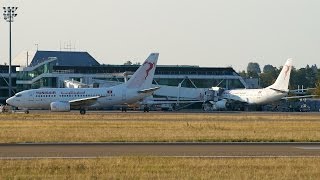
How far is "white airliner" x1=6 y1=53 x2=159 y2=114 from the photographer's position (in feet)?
307

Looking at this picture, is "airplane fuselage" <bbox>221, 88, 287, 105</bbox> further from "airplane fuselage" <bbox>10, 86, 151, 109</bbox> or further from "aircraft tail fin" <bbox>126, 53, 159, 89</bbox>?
"airplane fuselage" <bbox>10, 86, 151, 109</bbox>

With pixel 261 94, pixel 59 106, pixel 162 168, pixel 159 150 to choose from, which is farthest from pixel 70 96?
pixel 162 168

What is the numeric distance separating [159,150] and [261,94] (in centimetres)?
9257

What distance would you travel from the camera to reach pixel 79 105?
94.4m

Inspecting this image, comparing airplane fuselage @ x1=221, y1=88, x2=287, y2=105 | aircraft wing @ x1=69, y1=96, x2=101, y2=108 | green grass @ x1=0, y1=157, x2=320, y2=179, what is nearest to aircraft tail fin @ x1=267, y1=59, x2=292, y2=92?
airplane fuselage @ x1=221, y1=88, x2=287, y2=105

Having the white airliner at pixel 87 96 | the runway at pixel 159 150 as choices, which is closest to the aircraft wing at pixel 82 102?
the white airliner at pixel 87 96

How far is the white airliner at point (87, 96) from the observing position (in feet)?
307

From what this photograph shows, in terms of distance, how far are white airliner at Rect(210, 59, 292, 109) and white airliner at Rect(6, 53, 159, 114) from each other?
91.7 feet

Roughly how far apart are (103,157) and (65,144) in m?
7.99

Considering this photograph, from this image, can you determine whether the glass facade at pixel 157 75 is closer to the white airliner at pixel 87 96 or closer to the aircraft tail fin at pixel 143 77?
the white airliner at pixel 87 96

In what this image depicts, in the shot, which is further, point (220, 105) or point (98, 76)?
point (98, 76)

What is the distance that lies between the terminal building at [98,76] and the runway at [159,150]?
8953 centimetres

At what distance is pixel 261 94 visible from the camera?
4902 inches

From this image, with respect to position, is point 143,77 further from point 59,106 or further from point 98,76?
point 98,76
